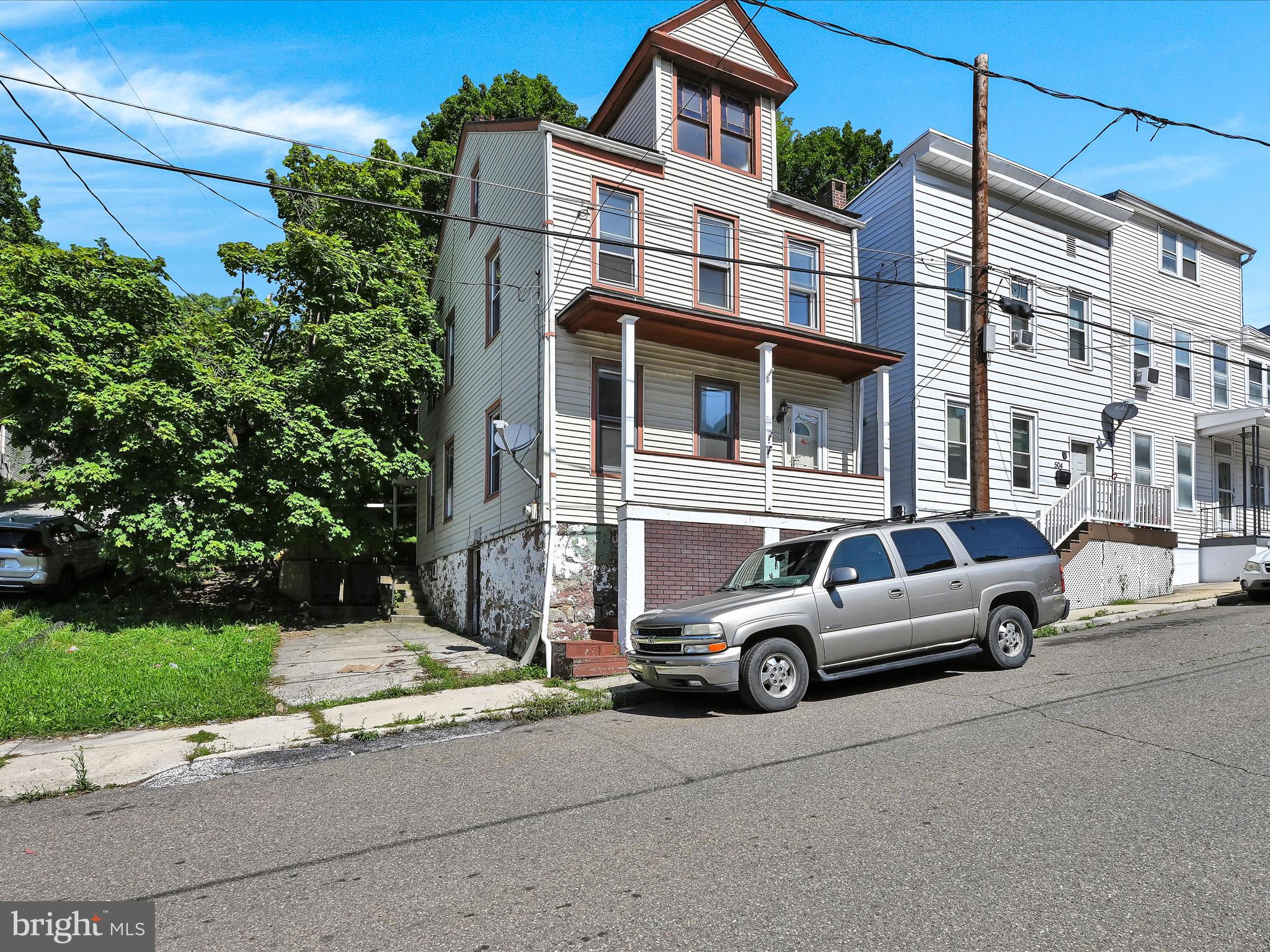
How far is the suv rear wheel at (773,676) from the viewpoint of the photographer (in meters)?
8.52

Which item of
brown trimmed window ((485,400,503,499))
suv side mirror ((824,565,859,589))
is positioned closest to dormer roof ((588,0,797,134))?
brown trimmed window ((485,400,503,499))

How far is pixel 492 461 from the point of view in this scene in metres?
16.8

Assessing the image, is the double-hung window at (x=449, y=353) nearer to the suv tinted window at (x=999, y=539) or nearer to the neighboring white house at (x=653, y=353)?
the neighboring white house at (x=653, y=353)

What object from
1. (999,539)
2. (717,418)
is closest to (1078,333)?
(717,418)

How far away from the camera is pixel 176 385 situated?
619 inches

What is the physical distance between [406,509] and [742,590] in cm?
1840

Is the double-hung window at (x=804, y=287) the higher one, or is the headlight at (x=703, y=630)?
the double-hung window at (x=804, y=287)


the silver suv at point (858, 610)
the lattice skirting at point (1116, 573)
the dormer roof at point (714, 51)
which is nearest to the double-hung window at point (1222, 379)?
the lattice skirting at point (1116, 573)

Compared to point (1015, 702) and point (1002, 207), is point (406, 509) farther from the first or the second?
point (1015, 702)

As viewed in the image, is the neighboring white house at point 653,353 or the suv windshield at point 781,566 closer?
the suv windshield at point 781,566

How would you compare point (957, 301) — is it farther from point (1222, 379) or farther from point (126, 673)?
point (126, 673)

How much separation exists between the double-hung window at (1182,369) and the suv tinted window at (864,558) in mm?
18561

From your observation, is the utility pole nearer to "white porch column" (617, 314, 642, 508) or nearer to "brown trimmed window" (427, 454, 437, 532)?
"white porch column" (617, 314, 642, 508)

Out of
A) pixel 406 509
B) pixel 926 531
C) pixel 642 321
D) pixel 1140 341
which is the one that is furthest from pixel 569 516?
pixel 1140 341
